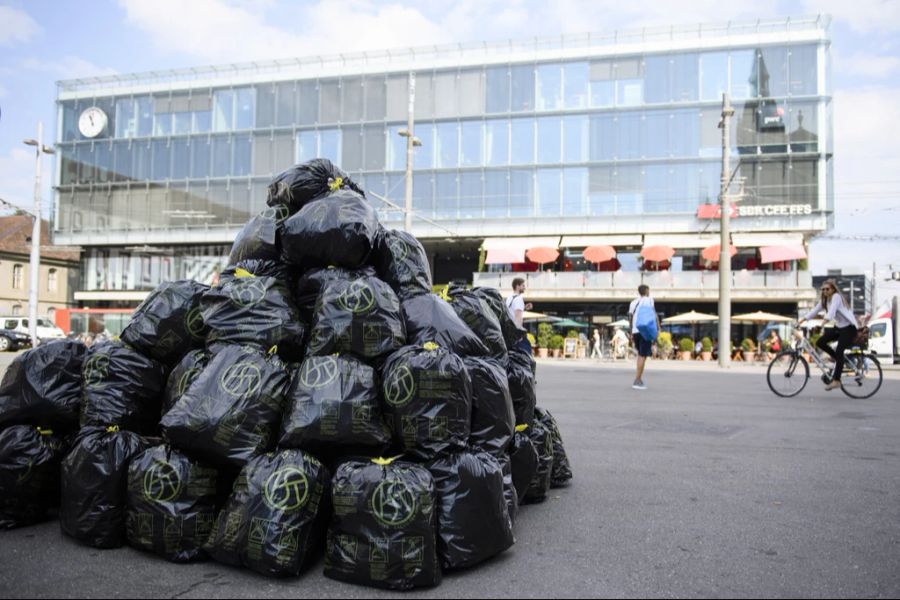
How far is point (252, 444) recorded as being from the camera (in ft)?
10.4

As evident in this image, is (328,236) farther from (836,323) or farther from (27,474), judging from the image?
(836,323)

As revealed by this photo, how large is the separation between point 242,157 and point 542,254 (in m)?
19.8

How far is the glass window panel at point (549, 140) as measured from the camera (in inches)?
1576

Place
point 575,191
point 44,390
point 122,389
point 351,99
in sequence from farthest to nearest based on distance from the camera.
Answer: point 351,99, point 575,191, point 44,390, point 122,389

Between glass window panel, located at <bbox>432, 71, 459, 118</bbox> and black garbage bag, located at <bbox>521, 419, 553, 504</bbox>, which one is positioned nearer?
black garbage bag, located at <bbox>521, 419, 553, 504</bbox>

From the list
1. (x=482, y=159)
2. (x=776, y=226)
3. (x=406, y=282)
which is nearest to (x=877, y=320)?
(x=776, y=226)

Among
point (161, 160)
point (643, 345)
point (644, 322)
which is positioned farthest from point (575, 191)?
point (644, 322)

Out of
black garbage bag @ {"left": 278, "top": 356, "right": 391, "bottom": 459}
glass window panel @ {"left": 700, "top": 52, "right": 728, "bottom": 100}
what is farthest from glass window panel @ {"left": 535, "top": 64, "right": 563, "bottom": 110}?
black garbage bag @ {"left": 278, "top": 356, "right": 391, "bottom": 459}

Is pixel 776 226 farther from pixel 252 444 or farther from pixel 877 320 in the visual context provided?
pixel 252 444

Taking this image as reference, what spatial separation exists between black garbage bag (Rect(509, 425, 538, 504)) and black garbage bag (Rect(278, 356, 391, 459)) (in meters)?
0.96

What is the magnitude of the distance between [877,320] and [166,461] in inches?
1219

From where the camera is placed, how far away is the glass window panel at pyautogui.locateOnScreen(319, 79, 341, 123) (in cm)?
4288

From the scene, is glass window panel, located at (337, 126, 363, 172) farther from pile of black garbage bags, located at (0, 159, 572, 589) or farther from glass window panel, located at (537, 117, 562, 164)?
pile of black garbage bags, located at (0, 159, 572, 589)

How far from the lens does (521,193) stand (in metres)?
40.3
